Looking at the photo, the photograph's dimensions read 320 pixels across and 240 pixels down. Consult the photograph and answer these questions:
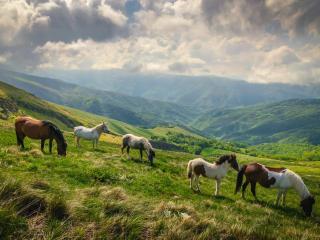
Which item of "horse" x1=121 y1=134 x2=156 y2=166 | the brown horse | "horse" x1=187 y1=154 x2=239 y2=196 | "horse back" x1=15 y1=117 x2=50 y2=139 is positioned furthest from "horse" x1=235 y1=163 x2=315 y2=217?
"horse back" x1=15 y1=117 x2=50 y2=139

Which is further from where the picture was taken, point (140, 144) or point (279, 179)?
point (140, 144)

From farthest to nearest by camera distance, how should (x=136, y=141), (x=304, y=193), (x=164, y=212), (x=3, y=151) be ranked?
(x=136, y=141)
(x=304, y=193)
(x=3, y=151)
(x=164, y=212)

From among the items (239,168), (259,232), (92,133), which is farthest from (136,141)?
(259,232)

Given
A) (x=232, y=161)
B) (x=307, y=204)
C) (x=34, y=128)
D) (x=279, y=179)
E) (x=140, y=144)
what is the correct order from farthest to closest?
(x=140, y=144), (x=34, y=128), (x=232, y=161), (x=279, y=179), (x=307, y=204)

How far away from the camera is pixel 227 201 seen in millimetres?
21500

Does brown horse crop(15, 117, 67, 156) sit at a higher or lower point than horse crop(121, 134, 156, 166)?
higher

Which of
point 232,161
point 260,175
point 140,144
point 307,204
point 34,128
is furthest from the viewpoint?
point 140,144

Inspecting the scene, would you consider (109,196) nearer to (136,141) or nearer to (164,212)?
(164,212)

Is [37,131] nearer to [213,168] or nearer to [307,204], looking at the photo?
[213,168]

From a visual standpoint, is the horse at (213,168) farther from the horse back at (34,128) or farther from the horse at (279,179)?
the horse back at (34,128)

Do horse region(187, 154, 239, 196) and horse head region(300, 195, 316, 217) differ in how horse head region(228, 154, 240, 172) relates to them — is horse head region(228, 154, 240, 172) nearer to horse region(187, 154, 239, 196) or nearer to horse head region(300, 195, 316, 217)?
horse region(187, 154, 239, 196)

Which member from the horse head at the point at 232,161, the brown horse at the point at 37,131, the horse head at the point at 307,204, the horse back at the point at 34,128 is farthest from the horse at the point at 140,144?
the horse head at the point at 307,204

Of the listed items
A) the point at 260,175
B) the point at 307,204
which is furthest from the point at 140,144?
the point at 307,204

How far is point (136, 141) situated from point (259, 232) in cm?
2459
